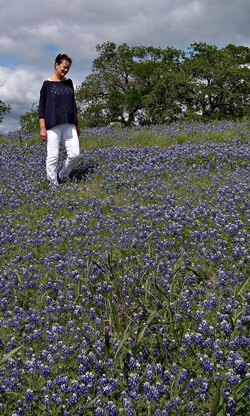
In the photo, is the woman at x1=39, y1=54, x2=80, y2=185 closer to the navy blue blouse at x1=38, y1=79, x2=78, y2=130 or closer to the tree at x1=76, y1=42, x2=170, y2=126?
the navy blue blouse at x1=38, y1=79, x2=78, y2=130

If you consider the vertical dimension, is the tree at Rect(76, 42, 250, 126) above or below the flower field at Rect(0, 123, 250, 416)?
above

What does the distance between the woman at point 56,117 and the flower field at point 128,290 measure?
0.42m

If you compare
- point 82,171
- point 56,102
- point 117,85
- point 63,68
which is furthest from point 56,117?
point 117,85

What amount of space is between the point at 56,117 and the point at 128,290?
4.65 m

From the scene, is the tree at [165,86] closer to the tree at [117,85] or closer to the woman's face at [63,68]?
the tree at [117,85]

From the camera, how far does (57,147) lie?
8.88m

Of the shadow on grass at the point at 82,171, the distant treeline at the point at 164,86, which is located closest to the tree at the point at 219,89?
the distant treeline at the point at 164,86

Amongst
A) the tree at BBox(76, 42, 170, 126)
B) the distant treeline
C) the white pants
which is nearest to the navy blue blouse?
the white pants

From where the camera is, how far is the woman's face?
8.56 meters

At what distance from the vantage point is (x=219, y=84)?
30.2 m

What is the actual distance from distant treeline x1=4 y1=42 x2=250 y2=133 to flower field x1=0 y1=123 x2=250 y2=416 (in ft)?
57.6

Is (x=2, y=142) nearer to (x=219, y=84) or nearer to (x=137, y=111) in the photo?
(x=219, y=84)

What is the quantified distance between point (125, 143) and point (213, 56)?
21.3 meters

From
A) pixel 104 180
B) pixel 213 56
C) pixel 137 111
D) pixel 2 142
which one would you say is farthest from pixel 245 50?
pixel 104 180
